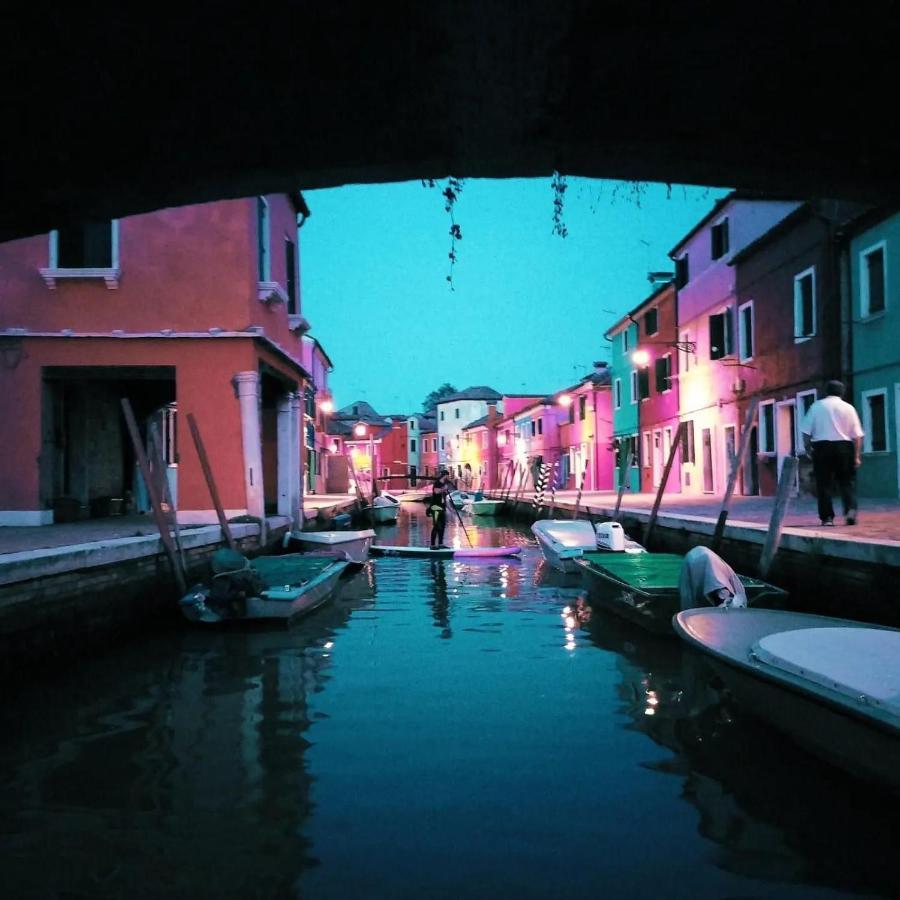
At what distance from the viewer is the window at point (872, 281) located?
1487 centimetres

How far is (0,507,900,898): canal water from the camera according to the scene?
326cm

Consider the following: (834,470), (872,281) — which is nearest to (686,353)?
(872,281)

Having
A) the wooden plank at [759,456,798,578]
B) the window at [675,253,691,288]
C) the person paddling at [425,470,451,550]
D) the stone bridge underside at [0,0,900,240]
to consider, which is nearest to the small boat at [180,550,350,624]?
the wooden plank at [759,456,798,578]

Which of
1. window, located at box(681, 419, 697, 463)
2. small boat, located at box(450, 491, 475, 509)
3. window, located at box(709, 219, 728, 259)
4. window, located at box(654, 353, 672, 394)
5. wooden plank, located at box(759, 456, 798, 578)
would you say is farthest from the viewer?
small boat, located at box(450, 491, 475, 509)

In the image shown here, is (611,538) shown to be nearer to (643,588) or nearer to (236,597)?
(643,588)

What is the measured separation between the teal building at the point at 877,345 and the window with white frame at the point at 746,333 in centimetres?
436

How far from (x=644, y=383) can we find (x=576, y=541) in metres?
17.4

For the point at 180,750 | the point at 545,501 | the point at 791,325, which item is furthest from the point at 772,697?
the point at 545,501

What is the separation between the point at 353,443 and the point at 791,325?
151 ft

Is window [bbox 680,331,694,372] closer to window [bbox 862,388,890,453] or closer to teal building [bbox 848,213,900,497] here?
teal building [bbox 848,213,900,497]

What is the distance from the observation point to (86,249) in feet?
42.8

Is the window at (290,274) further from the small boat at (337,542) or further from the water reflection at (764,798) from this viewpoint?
the water reflection at (764,798)

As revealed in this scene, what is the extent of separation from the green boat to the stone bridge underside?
175 inches

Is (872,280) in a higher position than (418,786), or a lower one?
higher
